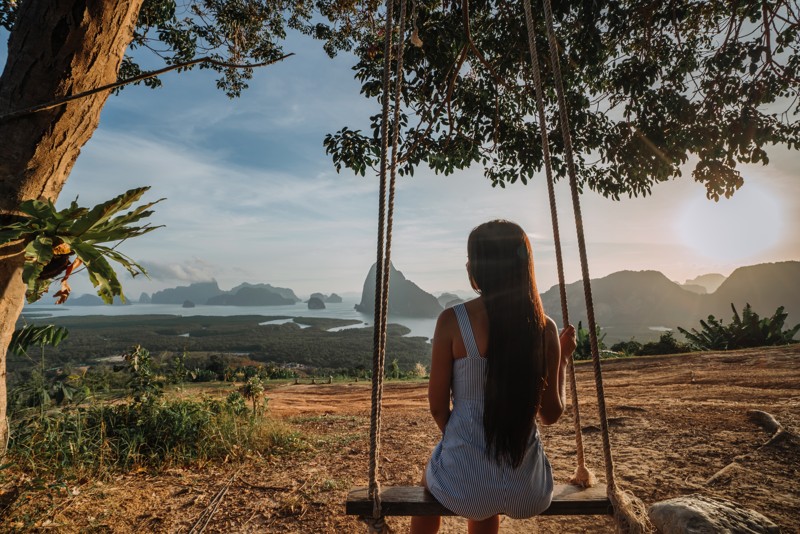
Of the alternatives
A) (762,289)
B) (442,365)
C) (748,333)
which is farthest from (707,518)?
(762,289)

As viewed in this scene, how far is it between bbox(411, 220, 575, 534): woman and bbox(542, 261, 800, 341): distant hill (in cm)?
9263

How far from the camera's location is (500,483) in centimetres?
152

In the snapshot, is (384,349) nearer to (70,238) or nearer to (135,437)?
(70,238)

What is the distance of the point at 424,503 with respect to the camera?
5.18 ft

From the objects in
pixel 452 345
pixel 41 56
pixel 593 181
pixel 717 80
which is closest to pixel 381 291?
pixel 452 345

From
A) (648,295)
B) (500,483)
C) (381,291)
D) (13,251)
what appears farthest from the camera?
(648,295)

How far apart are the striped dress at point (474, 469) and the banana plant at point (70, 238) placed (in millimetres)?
1936

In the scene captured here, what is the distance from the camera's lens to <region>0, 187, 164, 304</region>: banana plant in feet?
6.35

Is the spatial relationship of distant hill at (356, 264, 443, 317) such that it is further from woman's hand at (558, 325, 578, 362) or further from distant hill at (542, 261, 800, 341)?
woman's hand at (558, 325, 578, 362)

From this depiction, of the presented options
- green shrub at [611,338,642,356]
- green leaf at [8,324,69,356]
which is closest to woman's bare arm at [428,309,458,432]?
green leaf at [8,324,69,356]

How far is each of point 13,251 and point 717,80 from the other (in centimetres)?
714

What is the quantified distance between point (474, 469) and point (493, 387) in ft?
1.06

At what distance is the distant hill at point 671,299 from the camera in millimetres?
95688

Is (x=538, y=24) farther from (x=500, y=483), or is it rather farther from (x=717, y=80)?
(x=500, y=483)
